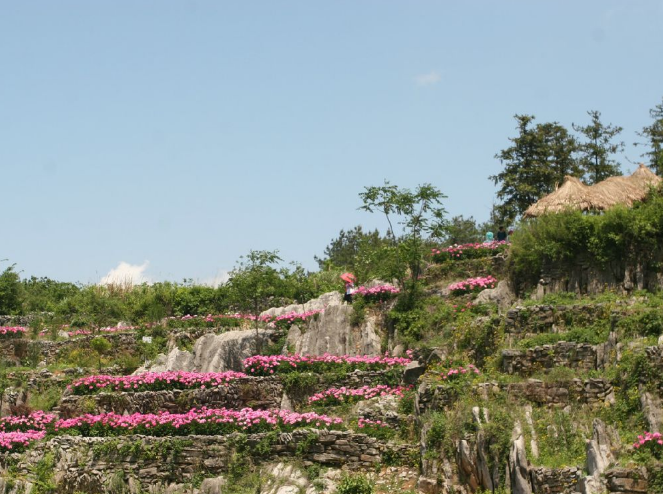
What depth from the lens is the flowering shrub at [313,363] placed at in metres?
26.0

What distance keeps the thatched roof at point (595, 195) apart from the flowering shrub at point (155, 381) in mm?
11872

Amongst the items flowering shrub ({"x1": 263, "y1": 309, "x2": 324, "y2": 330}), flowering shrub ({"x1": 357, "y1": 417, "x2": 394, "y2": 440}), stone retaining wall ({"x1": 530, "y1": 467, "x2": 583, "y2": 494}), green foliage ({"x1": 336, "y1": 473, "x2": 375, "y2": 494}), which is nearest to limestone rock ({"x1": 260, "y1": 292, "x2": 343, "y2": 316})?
flowering shrub ({"x1": 263, "y1": 309, "x2": 324, "y2": 330})

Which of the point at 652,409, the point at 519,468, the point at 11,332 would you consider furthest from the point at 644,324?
the point at 11,332

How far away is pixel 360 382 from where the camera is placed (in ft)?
83.5

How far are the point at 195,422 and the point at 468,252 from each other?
12323 mm

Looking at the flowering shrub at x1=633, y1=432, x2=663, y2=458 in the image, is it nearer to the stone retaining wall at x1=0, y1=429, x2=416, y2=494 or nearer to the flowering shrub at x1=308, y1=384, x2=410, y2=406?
the stone retaining wall at x1=0, y1=429, x2=416, y2=494

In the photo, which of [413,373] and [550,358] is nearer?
[550,358]

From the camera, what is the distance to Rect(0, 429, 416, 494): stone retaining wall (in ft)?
70.7

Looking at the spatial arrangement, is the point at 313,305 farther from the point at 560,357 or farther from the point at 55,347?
the point at 560,357

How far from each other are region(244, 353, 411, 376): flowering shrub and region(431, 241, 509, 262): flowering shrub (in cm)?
607

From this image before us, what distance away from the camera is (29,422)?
26.1 metres

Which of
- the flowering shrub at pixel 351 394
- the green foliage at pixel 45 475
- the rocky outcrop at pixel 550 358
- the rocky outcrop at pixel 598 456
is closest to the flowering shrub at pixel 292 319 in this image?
the flowering shrub at pixel 351 394

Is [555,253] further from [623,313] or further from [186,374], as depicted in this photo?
[186,374]

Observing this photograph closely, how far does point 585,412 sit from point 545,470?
2.76 metres
